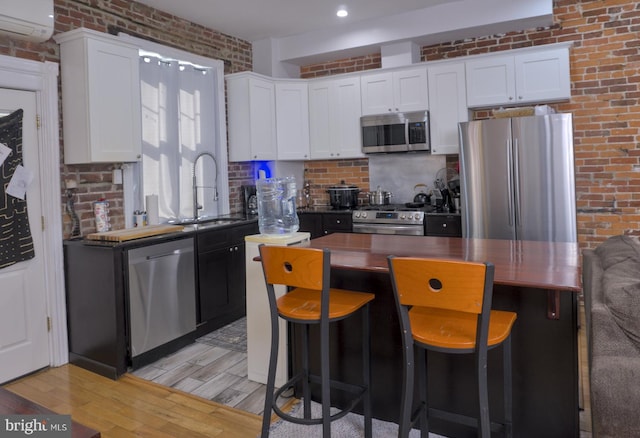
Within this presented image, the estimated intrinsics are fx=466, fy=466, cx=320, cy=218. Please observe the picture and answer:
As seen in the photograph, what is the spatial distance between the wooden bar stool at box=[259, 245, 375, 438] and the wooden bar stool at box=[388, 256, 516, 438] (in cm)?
36

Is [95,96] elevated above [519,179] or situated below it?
above

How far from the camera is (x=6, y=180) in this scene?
10.8ft

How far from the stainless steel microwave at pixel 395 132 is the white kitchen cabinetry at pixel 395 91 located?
0.10 meters

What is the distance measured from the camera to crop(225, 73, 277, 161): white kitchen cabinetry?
5191mm

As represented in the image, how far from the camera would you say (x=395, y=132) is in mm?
5035

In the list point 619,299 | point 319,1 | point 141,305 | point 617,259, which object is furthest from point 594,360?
point 319,1

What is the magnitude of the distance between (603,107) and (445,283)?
3.76m

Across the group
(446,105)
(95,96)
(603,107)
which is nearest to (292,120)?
(446,105)

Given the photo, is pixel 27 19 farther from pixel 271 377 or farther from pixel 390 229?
pixel 390 229

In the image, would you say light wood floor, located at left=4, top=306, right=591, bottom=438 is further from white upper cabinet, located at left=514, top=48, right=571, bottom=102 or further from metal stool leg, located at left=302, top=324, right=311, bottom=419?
white upper cabinet, located at left=514, top=48, right=571, bottom=102

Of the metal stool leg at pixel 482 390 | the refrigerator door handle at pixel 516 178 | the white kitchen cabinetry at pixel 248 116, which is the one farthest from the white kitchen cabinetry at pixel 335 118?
the metal stool leg at pixel 482 390

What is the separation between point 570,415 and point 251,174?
432 cm

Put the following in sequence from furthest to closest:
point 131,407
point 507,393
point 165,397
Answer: point 165,397 < point 131,407 < point 507,393

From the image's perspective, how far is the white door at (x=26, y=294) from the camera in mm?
3295
